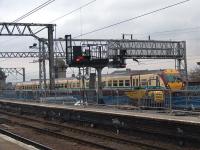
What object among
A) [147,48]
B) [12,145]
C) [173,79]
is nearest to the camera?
[12,145]

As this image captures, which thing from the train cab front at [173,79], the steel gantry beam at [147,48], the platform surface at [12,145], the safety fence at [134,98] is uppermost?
the steel gantry beam at [147,48]

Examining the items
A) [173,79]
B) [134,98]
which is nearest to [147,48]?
[173,79]

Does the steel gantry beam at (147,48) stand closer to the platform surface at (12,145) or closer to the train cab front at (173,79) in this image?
the train cab front at (173,79)

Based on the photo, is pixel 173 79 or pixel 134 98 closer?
pixel 134 98

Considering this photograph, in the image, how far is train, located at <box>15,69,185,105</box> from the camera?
74.8 ft

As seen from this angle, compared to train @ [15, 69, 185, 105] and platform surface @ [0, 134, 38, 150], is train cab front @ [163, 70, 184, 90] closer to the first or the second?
train @ [15, 69, 185, 105]

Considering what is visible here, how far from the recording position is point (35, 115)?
38.6 m

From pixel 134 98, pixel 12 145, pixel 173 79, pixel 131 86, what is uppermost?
pixel 173 79

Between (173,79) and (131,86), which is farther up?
(173,79)

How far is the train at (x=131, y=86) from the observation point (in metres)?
22.8

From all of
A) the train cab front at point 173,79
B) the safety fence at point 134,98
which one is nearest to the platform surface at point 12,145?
the safety fence at point 134,98

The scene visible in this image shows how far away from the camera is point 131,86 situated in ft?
124

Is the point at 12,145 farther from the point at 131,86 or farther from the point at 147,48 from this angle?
the point at 147,48

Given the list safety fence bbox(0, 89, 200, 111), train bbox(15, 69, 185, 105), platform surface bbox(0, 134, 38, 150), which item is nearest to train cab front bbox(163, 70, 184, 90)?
train bbox(15, 69, 185, 105)
